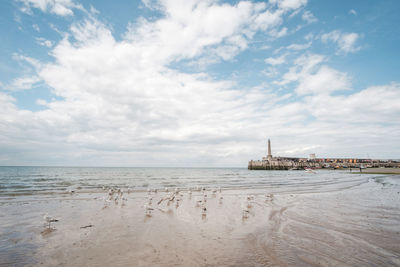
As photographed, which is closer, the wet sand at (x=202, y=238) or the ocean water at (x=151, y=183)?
the wet sand at (x=202, y=238)

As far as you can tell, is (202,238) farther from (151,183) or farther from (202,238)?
(151,183)

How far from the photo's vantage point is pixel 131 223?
1046 cm

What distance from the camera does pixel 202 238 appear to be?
8195 mm

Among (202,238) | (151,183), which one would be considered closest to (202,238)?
(202,238)

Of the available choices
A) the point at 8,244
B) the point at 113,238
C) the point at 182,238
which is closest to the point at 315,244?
the point at 182,238

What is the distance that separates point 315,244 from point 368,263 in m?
1.67

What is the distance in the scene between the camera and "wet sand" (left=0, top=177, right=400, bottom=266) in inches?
249

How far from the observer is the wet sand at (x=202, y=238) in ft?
20.8

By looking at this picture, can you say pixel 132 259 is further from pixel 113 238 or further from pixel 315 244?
pixel 315 244

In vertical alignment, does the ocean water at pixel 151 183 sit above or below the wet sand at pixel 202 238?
below

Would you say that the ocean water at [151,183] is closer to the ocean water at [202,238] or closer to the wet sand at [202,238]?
the ocean water at [202,238]

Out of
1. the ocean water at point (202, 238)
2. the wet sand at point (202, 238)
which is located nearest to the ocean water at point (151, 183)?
the ocean water at point (202, 238)

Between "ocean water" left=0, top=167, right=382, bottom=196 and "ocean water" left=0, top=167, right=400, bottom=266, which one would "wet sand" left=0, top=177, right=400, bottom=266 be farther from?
"ocean water" left=0, top=167, right=382, bottom=196

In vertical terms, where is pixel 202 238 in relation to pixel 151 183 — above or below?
above
